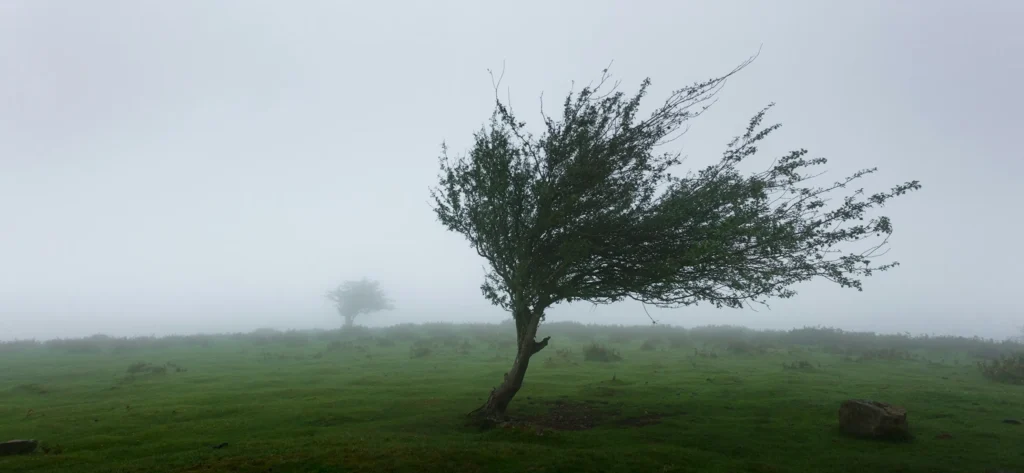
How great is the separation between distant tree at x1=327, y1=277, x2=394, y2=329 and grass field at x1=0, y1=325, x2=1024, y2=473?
79.3 m

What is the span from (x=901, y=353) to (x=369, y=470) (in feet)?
182

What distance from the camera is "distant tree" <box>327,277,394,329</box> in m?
127

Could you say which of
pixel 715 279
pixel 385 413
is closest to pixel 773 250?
pixel 715 279

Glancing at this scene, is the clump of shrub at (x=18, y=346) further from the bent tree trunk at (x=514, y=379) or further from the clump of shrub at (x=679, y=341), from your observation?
the clump of shrub at (x=679, y=341)

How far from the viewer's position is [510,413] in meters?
23.4

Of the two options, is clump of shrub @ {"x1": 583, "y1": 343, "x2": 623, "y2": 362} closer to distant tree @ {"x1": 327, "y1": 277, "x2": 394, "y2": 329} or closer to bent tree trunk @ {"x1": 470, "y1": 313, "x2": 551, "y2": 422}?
bent tree trunk @ {"x1": 470, "y1": 313, "x2": 551, "y2": 422}

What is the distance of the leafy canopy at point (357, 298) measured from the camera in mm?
127312

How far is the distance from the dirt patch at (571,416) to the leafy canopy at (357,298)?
10872 centimetres

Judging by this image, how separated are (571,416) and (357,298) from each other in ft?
368

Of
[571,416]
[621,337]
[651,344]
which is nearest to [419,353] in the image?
[651,344]

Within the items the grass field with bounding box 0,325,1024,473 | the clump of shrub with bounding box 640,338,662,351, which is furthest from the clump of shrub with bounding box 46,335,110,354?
the clump of shrub with bounding box 640,338,662,351

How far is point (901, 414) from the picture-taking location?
18.5 m

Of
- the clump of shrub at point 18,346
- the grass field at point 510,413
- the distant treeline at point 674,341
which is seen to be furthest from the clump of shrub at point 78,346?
the grass field at point 510,413

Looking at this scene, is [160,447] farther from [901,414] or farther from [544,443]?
[901,414]
